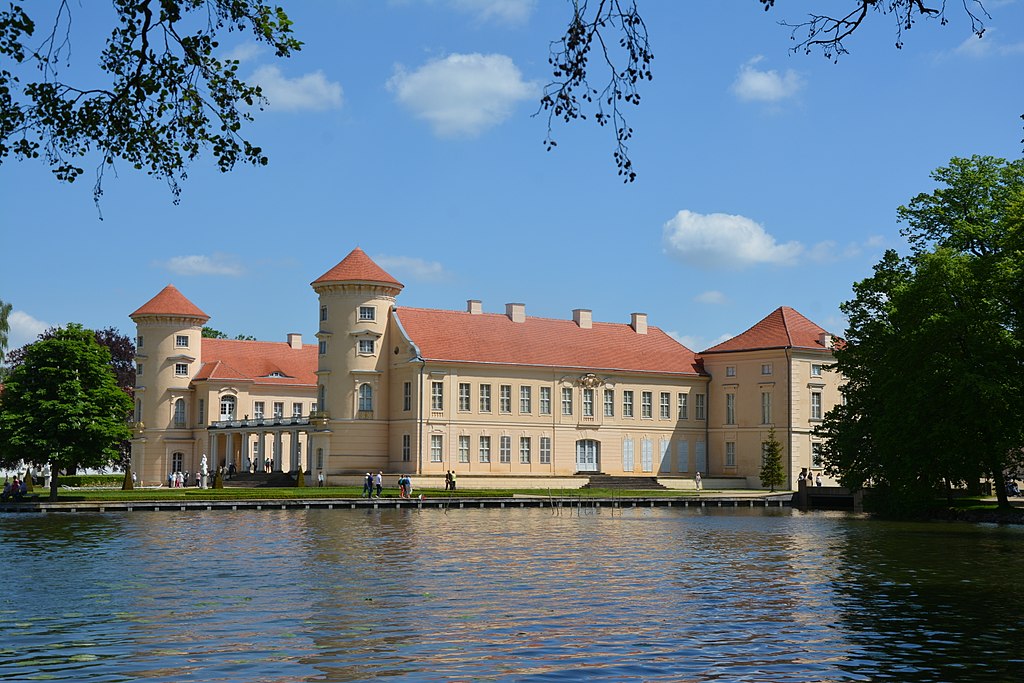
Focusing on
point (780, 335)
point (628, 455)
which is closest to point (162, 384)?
point (628, 455)

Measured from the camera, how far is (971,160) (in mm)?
53594

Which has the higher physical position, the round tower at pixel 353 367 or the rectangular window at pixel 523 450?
the round tower at pixel 353 367

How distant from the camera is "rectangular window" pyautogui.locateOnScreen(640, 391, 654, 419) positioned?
87.6 meters

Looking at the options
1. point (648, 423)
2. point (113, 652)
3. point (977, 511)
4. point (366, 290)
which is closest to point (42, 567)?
point (113, 652)

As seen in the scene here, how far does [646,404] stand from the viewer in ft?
288

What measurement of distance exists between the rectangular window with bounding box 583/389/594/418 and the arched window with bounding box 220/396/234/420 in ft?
86.7

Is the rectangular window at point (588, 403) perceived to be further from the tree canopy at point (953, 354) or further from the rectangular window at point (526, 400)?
the tree canopy at point (953, 354)

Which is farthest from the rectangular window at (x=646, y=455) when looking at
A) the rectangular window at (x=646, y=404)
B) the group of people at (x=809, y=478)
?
the group of people at (x=809, y=478)

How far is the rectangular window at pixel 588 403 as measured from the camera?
85.0 metres

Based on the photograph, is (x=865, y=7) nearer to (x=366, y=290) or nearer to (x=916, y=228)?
(x=916, y=228)

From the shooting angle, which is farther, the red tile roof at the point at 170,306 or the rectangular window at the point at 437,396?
the red tile roof at the point at 170,306

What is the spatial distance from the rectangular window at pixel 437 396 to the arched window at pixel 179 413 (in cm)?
2227

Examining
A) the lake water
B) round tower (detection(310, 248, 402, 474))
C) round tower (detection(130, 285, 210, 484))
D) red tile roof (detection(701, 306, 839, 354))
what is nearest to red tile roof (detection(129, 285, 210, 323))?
round tower (detection(130, 285, 210, 484))

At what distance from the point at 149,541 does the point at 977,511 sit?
3354 cm
